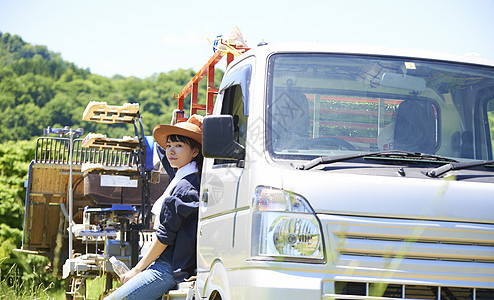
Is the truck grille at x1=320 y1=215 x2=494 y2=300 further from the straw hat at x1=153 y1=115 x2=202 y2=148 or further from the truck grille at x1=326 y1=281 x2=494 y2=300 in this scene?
the straw hat at x1=153 y1=115 x2=202 y2=148

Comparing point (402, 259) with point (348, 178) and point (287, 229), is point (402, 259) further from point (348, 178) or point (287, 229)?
point (287, 229)

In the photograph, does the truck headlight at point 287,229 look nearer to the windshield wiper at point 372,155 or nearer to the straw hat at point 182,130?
the windshield wiper at point 372,155

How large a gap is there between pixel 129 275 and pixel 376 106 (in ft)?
8.50

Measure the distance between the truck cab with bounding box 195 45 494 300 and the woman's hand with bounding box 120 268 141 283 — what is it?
110 cm

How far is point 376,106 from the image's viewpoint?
4.23 meters

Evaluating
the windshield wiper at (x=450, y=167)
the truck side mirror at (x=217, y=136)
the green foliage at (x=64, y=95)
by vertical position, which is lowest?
the windshield wiper at (x=450, y=167)

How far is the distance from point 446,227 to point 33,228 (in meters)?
8.09

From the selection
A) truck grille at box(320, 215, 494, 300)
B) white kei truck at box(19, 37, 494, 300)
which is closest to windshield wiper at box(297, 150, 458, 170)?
white kei truck at box(19, 37, 494, 300)

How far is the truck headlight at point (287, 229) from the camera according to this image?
3344mm

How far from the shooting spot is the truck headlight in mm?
3344

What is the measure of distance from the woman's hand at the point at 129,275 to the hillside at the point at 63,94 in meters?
63.3

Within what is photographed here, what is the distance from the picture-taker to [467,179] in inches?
139

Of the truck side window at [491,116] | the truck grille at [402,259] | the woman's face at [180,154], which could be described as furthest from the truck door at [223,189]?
the truck side window at [491,116]

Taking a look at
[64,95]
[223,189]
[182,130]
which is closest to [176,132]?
[182,130]
